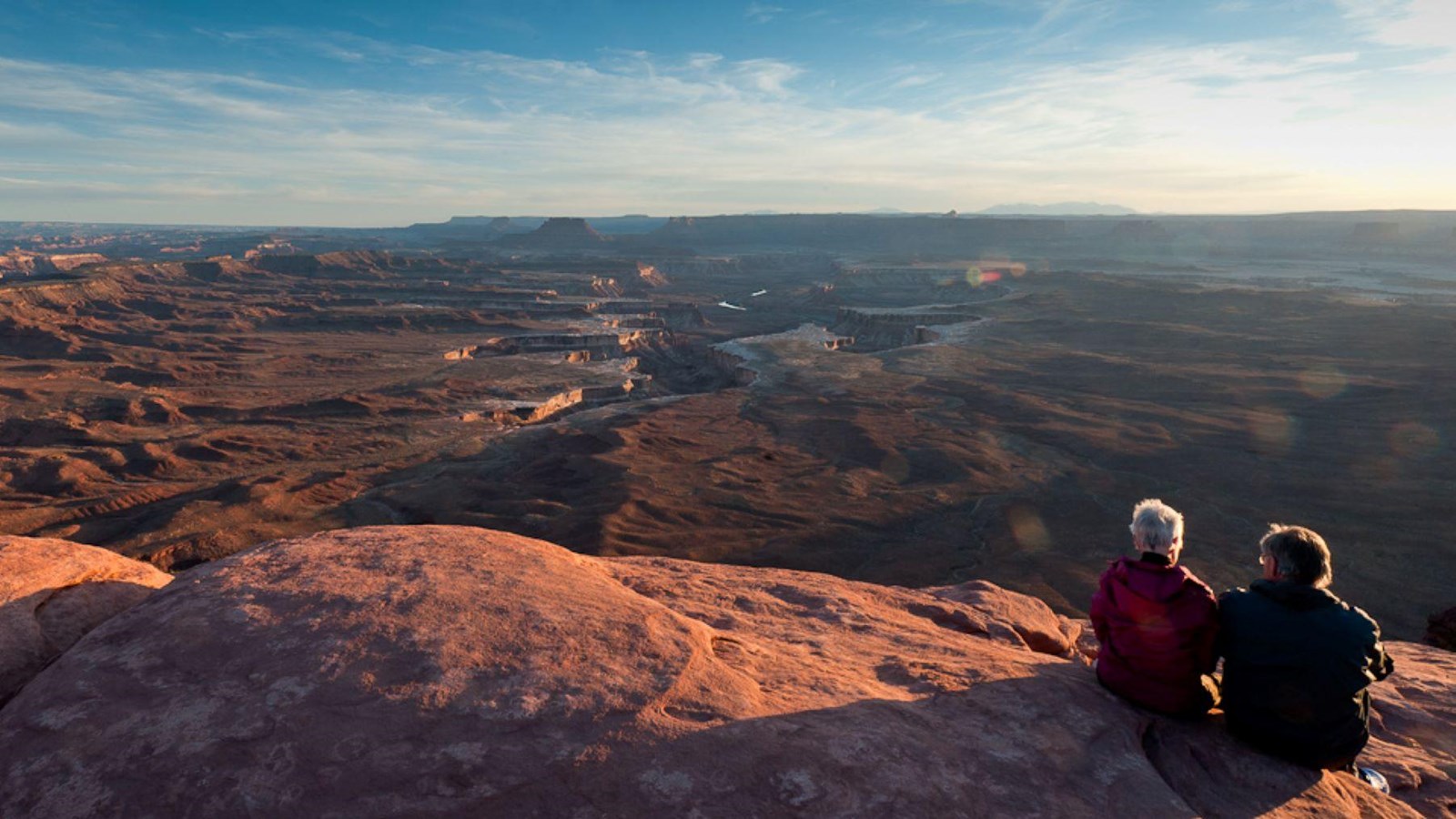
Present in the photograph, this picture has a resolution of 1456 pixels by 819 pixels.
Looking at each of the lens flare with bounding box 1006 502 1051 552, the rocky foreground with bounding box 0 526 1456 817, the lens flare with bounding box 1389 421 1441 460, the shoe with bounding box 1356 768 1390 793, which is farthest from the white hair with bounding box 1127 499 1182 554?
the lens flare with bounding box 1389 421 1441 460

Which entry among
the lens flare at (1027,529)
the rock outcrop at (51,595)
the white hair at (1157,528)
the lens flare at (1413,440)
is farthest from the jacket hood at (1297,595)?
the lens flare at (1413,440)

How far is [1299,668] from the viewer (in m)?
3.68

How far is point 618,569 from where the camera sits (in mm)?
6262

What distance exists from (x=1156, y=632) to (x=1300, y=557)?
0.77m

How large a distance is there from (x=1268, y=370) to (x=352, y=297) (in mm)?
80443

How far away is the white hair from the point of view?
3.90 meters

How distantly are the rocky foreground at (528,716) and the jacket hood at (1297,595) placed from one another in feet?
2.94

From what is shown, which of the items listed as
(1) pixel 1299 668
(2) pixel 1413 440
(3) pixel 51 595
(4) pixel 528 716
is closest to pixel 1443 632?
(1) pixel 1299 668

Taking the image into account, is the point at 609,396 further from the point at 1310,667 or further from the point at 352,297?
the point at 352,297

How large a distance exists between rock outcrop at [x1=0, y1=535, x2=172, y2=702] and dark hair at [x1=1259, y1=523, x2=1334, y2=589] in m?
6.48

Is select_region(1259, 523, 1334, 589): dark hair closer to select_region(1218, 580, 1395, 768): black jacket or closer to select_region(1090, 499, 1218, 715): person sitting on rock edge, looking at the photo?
select_region(1218, 580, 1395, 768): black jacket

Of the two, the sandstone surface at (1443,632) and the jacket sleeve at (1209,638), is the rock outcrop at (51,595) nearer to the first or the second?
the jacket sleeve at (1209,638)

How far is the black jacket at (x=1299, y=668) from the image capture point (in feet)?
11.9

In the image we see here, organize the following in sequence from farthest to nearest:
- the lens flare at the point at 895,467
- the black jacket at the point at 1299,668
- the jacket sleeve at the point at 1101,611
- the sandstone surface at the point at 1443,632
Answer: the lens flare at the point at 895,467 → the sandstone surface at the point at 1443,632 → the jacket sleeve at the point at 1101,611 → the black jacket at the point at 1299,668
